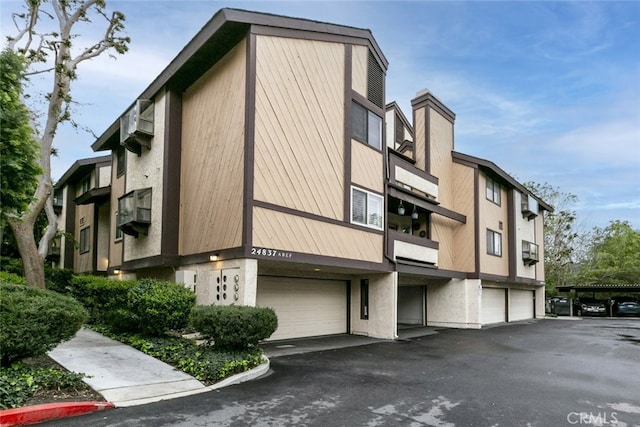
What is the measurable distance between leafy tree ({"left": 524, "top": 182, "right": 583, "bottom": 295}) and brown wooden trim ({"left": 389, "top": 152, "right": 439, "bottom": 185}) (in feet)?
76.1

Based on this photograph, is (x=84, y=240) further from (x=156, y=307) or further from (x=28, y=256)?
(x=156, y=307)

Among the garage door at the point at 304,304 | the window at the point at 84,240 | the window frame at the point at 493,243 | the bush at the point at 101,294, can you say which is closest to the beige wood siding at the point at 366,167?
the garage door at the point at 304,304

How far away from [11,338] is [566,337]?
18242 mm

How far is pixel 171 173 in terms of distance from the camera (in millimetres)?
14109

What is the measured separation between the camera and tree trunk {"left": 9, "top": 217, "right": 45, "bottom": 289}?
15.2 meters

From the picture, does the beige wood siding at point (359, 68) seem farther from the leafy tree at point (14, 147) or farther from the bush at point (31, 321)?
the bush at point (31, 321)

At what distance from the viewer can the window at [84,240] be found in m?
22.2

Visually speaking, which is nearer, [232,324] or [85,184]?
[232,324]

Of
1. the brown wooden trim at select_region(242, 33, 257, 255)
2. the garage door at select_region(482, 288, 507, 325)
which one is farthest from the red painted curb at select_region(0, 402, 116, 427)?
the garage door at select_region(482, 288, 507, 325)

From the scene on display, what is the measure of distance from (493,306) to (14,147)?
2349cm

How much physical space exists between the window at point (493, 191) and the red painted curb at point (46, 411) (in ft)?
68.6

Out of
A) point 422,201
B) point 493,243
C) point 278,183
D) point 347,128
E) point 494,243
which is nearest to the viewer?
point 278,183

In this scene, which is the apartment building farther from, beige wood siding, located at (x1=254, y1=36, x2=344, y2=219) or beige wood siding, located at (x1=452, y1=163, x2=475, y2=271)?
beige wood siding, located at (x1=452, y1=163, x2=475, y2=271)

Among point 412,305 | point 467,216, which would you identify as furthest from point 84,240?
point 467,216
